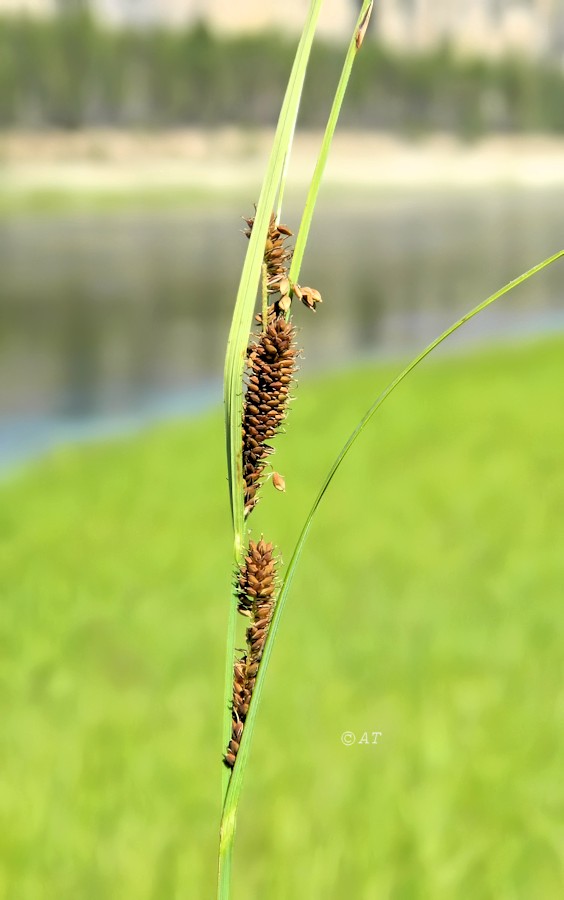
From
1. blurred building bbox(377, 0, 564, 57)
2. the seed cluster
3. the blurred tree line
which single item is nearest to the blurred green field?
the seed cluster

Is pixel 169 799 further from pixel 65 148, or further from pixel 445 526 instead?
pixel 65 148

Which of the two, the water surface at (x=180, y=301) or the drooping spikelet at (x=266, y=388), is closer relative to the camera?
the drooping spikelet at (x=266, y=388)

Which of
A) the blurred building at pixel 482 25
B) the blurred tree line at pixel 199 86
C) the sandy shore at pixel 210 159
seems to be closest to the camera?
the sandy shore at pixel 210 159

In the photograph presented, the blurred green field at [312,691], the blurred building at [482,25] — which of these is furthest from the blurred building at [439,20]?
the blurred green field at [312,691]

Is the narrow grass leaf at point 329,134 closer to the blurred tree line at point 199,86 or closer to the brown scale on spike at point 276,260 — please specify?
the brown scale on spike at point 276,260

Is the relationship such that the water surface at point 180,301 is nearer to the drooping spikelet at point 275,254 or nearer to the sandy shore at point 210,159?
the sandy shore at point 210,159

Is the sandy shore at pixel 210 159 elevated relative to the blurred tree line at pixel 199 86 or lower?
lower

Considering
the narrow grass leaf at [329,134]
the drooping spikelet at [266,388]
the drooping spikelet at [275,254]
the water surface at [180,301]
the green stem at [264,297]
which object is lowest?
the water surface at [180,301]

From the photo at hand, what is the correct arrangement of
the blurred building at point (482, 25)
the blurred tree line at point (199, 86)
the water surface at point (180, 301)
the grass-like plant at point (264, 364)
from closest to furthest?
the grass-like plant at point (264, 364) → the water surface at point (180, 301) → the blurred tree line at point (199, 86) → the blurred building at point (482, 25)
